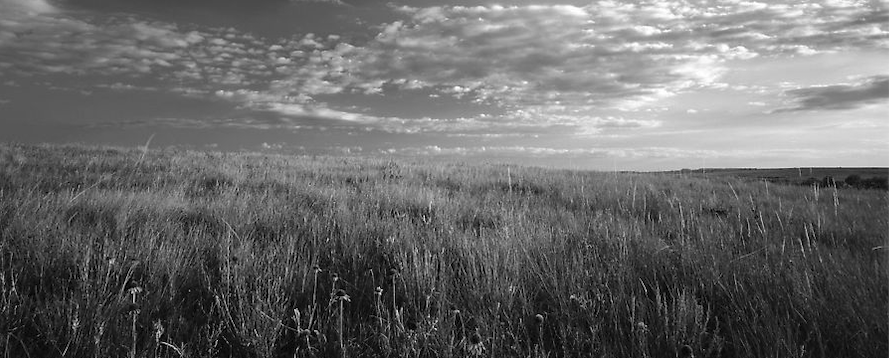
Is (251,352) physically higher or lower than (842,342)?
lower

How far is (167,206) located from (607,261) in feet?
15.3

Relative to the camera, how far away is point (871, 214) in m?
6.09

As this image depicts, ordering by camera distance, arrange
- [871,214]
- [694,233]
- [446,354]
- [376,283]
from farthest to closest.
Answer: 1. [871,214]
2. [694,233]
3. [376,283]
4. [446,354]

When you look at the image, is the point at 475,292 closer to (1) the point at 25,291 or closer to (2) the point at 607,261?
(2) the point at 607,261

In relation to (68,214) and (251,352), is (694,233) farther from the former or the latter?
(68,214)

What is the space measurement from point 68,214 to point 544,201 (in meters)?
6.09

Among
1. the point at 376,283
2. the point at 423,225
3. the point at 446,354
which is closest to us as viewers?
the point at 446,354

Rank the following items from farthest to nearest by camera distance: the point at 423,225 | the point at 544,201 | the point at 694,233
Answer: the point at 544,201 < the point at 423,225 < the point at 694,233

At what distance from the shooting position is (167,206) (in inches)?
196

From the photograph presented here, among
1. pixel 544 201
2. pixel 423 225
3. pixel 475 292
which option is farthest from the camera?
pixel 544 201

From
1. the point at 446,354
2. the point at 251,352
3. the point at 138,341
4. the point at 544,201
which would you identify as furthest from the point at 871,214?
the point at 138,341

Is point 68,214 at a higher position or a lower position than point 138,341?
higher

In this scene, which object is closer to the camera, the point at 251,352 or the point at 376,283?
the point at 251,352

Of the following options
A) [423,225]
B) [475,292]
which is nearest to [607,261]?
[475,292]
